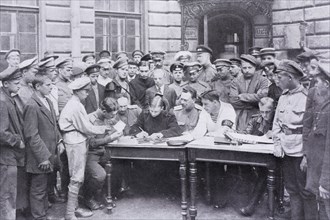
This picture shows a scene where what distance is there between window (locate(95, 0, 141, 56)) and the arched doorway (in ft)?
5.88

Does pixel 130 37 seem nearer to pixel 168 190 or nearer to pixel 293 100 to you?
pixel 168 190

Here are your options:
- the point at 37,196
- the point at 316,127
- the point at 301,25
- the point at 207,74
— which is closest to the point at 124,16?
the point at 207,74

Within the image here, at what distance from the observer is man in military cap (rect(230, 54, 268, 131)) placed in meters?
6.65

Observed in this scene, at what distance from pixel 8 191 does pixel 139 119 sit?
7.64ft

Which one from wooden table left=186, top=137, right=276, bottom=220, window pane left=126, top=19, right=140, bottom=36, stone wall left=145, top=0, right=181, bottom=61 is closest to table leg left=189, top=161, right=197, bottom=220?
wooden table left=186, top=137, right=276, bottom=220

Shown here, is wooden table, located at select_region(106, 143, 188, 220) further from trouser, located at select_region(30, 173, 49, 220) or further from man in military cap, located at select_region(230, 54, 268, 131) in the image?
man in military cap, located at select_region(230, 54, 268, 131)

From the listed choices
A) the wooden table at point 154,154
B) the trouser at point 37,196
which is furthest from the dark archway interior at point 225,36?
the trouser at point 37,196

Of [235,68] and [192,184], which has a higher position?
[235,68]

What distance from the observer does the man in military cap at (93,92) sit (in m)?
6.86

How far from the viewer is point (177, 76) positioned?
740 cm

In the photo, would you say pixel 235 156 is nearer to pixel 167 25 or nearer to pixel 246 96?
pixel 246 96

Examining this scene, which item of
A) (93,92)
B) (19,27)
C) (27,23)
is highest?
(27,23)

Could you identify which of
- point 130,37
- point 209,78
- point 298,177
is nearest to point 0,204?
point 298,177

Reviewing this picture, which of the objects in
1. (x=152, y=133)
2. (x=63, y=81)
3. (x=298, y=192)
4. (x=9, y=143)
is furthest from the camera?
(x=63, y=81)
